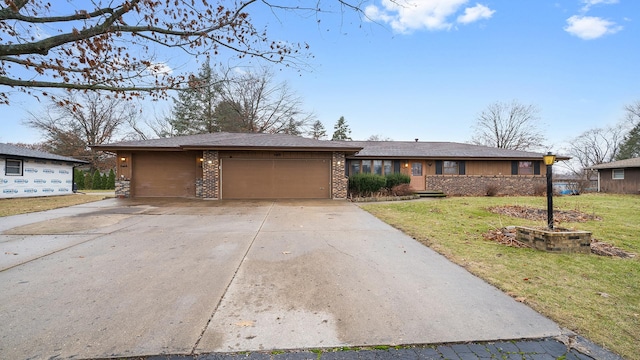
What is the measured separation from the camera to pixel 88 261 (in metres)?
4.07

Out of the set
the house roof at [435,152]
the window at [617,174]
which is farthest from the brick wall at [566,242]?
the window at [617,174]

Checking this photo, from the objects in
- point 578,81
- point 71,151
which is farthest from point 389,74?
point 71,151

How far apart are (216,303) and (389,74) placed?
49.4ft

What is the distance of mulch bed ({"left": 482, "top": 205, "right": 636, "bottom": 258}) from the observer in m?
4.62

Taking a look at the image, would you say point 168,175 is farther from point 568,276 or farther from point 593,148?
point 593,148

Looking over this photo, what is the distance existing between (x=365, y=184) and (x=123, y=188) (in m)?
12.2

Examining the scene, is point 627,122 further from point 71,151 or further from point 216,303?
point 71,151

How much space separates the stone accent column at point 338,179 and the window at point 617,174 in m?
21.4

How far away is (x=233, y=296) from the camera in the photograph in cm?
291

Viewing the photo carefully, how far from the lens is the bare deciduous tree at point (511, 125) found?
106ft

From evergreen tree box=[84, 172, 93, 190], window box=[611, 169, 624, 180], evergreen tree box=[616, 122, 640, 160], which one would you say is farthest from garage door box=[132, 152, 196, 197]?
evergreen tree box=[616, 122, 640, 160]

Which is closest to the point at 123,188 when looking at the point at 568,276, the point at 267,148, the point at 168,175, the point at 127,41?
the point at 168,175

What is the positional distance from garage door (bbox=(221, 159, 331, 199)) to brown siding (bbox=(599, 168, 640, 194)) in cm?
2152

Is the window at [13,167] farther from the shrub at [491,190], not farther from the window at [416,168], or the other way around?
the shrub at [491,190]
